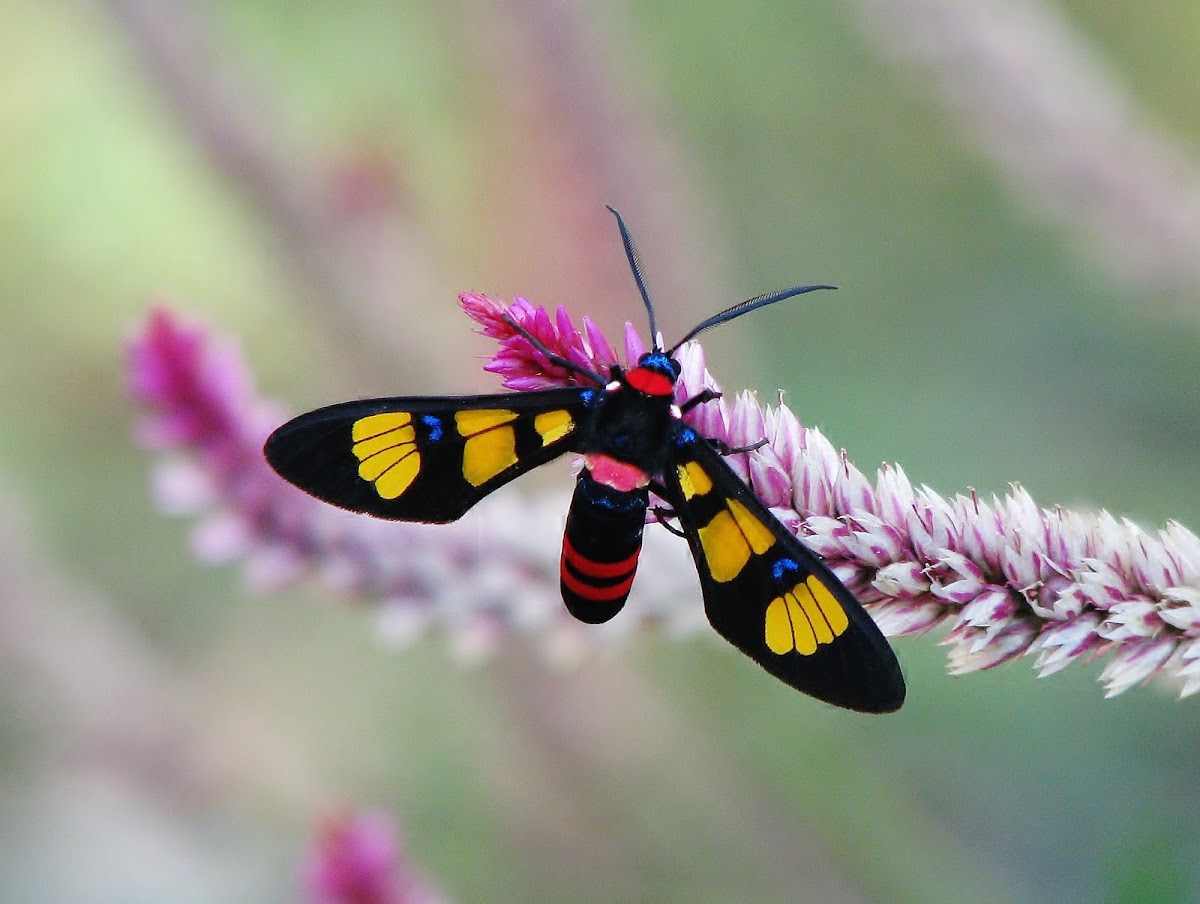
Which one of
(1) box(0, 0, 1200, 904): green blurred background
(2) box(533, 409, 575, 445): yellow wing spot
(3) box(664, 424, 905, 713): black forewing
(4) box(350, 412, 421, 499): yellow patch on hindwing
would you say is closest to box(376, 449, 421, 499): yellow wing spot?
(4) box(350, 412, 421, 499): yellow patch on hindwing

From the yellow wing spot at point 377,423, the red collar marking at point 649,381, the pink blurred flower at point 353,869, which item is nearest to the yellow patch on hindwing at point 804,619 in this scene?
the red collar marking at point 649,381

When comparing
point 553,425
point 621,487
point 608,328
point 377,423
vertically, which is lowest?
point 621,487

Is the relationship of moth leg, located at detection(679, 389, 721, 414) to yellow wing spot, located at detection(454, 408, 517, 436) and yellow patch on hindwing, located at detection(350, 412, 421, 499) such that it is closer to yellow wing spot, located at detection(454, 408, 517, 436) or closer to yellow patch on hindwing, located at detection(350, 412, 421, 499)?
yellow wing spot, located at detection(454, 408, 517, 436)

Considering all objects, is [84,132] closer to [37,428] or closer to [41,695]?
[37,428]

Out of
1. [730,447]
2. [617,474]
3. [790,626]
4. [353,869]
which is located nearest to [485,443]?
[617,474]

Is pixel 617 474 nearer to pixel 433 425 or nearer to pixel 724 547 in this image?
pixel 724 547

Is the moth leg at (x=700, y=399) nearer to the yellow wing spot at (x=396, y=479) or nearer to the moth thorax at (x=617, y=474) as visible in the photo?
the moth thorax at (x=617, y=474)
